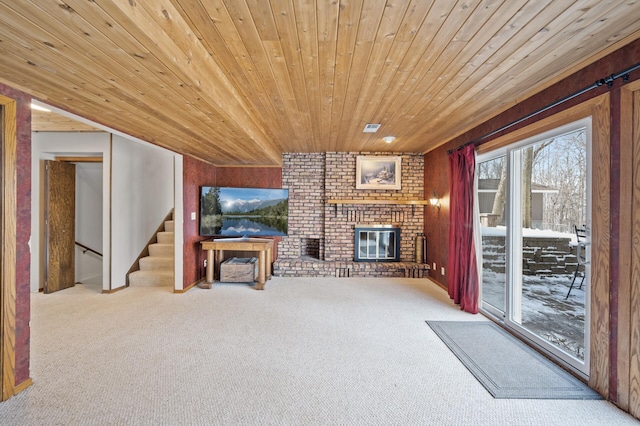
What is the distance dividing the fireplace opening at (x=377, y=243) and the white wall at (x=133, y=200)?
3532mm

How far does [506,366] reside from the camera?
233cm

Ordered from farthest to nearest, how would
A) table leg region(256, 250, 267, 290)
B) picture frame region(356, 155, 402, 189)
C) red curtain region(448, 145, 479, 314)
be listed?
picture frame region(356, 155, 402, 189) < table leg region(256, 250, 267, 290) < red curtain region(448, 145, 479, 314)

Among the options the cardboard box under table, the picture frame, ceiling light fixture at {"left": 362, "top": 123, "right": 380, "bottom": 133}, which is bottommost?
the cardboard box under table

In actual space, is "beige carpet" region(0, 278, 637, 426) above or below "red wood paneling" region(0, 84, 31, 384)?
below

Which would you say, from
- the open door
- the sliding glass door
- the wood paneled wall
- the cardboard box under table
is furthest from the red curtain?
the open door

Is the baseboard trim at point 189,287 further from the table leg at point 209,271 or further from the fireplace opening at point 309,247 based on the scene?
the fireplace opening at point 309,247

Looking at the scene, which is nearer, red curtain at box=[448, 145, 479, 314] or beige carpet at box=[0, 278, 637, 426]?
beige carpet at box=[0, 278, 637, 426]

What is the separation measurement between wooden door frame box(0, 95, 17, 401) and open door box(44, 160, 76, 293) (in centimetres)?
292

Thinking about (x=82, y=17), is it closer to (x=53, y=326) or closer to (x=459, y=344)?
(x=53, y=326)

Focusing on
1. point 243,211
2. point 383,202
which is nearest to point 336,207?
point 383,202

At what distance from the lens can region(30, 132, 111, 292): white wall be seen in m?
4.18

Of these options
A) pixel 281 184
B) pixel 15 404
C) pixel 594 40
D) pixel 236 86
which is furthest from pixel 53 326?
pixel 594 40

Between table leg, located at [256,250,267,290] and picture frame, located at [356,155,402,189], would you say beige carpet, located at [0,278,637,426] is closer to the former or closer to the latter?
table leg, located at [256,250,267,290]

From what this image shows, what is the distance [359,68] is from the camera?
2.08 metres
